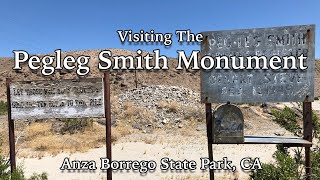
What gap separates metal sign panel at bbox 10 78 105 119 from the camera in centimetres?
704

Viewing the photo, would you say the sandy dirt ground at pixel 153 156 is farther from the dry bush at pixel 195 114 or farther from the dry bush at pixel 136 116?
the dry bush at pixel 195 114

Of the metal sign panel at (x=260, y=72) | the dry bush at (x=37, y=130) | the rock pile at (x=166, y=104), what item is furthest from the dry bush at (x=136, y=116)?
the metal sign panel at (x=260, y=72)

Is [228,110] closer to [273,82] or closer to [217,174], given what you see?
[273,82]

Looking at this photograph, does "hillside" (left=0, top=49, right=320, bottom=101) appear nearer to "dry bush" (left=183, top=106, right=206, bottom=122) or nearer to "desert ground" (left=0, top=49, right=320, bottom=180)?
"desert ground" (left=0, top=49, right=320, bottom=180)

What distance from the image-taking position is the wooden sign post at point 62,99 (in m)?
7.00

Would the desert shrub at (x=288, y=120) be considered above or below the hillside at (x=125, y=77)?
below

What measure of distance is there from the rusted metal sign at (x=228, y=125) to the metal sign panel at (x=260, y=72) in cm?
21

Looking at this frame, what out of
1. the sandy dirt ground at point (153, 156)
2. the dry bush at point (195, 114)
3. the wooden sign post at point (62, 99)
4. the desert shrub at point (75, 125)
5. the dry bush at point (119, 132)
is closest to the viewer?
the wooden sign post at point (62, 99)

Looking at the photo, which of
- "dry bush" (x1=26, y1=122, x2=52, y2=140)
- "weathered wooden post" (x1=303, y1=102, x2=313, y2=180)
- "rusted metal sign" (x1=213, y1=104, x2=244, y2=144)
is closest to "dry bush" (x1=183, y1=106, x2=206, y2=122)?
"dry bush" (x1=26, y1=122, x2=52, y2=140)

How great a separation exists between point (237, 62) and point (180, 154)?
24.7ft

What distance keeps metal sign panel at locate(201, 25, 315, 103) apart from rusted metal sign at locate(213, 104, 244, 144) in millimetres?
211

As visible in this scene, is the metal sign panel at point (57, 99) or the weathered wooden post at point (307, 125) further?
the metal sign panel at point (57, 99)

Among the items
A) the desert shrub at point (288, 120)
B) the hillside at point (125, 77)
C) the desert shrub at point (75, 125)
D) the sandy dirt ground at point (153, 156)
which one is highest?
the hillside at point (125, 77)

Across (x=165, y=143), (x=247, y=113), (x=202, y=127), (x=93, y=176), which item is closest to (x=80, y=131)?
(x=165, y=143)
